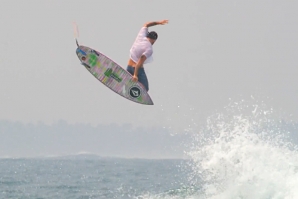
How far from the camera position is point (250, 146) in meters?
21.8

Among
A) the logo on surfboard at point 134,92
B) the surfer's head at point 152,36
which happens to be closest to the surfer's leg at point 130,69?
the logo on surfboard at point 134,92

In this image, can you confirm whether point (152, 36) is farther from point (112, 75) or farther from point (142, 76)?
point (112, 75)

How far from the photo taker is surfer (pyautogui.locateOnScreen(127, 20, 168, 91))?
17.2m

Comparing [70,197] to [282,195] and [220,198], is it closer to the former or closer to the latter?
[220,198]

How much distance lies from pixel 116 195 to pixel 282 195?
14.0 m

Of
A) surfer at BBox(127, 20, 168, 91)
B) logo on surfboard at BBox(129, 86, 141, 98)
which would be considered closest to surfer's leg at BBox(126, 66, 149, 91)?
surfer at BBox(127, 20, 168, 91)

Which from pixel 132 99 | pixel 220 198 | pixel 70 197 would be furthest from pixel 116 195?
pixel 132 99

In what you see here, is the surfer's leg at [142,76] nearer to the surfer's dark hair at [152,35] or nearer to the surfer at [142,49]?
the surfer at [142,49]

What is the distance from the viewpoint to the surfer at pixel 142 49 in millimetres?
17156

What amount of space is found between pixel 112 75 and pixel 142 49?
6.17 feet

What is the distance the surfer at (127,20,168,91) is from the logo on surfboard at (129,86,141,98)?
0.59 m

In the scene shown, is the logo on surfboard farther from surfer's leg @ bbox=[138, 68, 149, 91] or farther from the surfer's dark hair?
the surfer's dark hair

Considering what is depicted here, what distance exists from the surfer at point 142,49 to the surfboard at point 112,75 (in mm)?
606

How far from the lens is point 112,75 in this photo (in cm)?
1869
